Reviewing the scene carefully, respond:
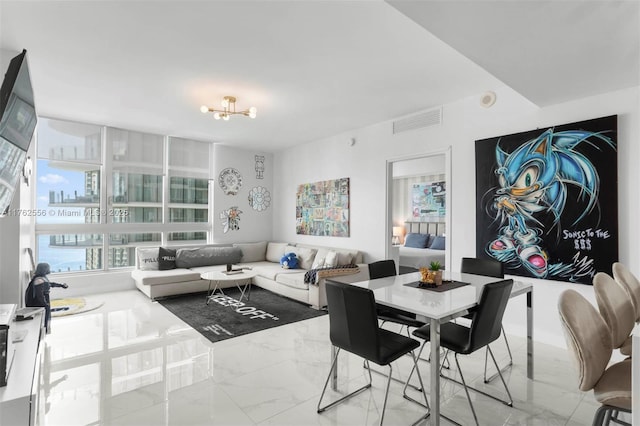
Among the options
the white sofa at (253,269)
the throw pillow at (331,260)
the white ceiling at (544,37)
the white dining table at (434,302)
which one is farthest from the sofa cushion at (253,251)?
the white ceiling at (544,37)

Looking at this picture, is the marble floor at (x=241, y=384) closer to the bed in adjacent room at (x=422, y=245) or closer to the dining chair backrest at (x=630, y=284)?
the dining chair backrest at (x=630, y=284)

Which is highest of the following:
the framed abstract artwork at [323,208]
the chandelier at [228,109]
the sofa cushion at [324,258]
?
the chandelier at [228,109]

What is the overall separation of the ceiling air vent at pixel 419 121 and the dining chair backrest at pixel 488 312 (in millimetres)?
2827

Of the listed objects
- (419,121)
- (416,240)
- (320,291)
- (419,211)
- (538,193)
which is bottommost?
(320,291)

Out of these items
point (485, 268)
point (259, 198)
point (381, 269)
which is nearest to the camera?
point (381, 269)

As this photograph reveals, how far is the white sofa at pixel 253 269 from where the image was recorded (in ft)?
15.9

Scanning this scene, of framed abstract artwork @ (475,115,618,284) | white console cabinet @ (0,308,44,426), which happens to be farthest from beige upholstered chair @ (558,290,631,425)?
white console cabinet @ (0,308,44,426)

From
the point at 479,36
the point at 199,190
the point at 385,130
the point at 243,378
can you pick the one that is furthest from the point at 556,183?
the point at 199,190

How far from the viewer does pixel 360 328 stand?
1.98 metres

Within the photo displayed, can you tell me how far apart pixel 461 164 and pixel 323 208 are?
2.74 meters

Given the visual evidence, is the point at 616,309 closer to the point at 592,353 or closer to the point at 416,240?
the point at 592,353

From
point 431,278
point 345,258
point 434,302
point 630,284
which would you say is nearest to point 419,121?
point 345,258

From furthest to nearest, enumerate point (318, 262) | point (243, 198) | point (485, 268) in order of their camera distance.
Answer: point (243, 198) < point (318, 262) < point (485, 268)

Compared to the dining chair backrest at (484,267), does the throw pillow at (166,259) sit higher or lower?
lower
